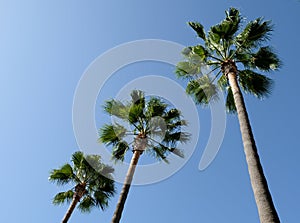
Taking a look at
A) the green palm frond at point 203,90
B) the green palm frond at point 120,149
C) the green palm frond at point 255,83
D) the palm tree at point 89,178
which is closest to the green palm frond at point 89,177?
the palm tree at point 89,178

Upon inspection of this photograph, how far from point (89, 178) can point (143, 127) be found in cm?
458

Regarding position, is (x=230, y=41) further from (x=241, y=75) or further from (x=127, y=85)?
(x=127, y=85)

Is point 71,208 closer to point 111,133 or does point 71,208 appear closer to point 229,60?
point 111,133

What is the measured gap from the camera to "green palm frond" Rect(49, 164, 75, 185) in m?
15.4

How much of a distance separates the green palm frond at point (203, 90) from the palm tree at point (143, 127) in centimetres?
121

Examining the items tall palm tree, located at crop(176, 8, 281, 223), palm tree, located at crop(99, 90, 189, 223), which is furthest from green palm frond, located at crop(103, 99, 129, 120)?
tall palm tree, located at crop(176, 8, 281, 223)

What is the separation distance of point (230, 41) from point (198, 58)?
153cm

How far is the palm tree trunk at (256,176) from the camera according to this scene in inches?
229

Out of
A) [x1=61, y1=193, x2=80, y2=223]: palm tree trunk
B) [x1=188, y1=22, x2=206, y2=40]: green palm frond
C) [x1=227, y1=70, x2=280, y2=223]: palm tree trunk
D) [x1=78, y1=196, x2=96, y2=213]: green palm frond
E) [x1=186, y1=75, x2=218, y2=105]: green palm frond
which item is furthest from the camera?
[x1=78, y1=196, x2=96, y2=213]: green palm frond

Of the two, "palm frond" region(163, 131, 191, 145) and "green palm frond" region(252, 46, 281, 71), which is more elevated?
"green palm frond" region(252, 46, 281, 71)

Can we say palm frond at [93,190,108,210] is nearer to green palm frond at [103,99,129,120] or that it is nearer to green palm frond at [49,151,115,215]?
green palm frond at [49,151,115,215]

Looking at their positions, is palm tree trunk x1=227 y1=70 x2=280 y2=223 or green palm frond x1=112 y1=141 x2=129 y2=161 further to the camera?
green palm frond x1=112 y1=141 x2=129 y2=161

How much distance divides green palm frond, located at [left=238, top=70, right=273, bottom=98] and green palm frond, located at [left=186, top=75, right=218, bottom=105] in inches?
50.5

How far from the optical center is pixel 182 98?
14.2 m
